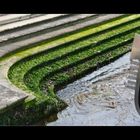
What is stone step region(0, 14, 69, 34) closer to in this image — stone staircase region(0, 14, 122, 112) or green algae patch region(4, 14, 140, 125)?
stone staircase region(0, 14, 122, 112)

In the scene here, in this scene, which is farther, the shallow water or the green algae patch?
the shallow water

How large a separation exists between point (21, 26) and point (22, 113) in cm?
332

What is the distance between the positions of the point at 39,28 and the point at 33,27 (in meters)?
0.16

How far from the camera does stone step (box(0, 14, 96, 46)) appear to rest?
6899 mm

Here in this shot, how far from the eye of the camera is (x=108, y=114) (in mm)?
5172

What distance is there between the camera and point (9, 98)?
447 cm

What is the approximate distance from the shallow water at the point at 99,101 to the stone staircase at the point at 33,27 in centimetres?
140

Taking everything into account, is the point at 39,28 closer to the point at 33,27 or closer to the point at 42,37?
the point at 33,27

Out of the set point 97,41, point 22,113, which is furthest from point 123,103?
point 97,41

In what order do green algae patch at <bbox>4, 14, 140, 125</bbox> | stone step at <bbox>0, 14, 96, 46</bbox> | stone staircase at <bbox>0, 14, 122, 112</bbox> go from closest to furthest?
green algae patch at <bbox>4, 14, 140, 125</bbox>
stone staircase at <bbox>0, 14, 122, 112</bbox>
stone step at <bbox>0, 14, 96, 46</bbox>

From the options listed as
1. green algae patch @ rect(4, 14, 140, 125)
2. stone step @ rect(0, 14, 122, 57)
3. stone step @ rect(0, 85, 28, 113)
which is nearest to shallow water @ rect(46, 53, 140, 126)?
green algae patch @ rect(4, 14, 140, 125)

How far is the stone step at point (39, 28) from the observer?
6.90 m

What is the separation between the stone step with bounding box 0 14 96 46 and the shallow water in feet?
5.43

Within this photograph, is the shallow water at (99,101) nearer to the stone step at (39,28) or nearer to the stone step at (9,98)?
the stone step at (9,98)
